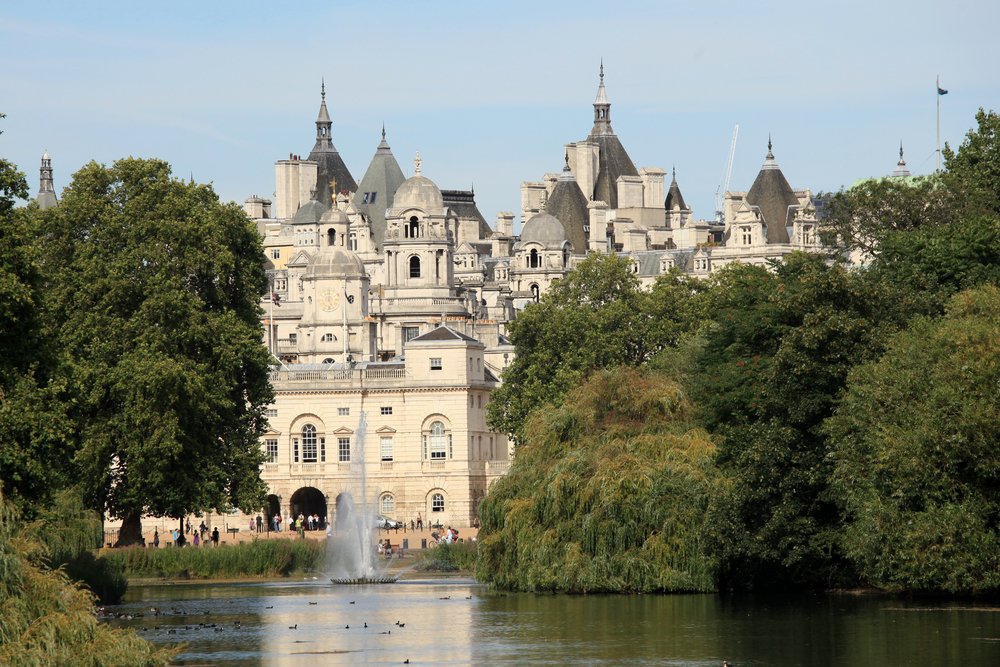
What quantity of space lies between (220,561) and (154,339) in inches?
280

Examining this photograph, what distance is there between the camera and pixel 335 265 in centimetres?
14600

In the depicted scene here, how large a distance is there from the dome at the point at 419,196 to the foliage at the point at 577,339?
50.1m

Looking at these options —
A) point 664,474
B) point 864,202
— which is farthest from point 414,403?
point 664,474

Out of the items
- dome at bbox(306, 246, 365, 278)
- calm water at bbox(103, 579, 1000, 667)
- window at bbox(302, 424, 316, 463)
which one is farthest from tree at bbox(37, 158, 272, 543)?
dome at bbox(306, 246, 365, 278)

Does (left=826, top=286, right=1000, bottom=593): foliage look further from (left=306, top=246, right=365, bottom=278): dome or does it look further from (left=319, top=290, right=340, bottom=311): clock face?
(left=306, top=246, right=365, bottom=278): dome

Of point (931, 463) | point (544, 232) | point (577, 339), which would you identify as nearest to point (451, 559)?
point (931, 463)

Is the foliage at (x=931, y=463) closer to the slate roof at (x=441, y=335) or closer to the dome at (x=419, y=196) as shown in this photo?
the slate roof at (x=441, y=335)

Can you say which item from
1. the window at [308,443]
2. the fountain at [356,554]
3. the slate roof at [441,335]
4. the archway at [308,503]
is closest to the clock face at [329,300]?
the archway at [308,503]

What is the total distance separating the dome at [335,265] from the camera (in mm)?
145875

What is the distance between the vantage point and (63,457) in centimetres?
4384

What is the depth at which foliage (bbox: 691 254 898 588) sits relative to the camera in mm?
48875

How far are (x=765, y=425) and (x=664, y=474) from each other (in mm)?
2967

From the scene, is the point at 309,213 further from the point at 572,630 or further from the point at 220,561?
the point at 572,630

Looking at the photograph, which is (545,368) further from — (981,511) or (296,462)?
(981,511)
